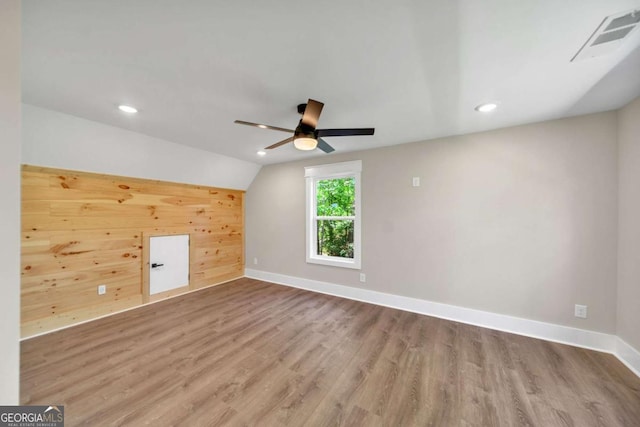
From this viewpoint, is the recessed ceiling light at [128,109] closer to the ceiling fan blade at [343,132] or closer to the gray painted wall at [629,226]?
the ceiling fan blade at [343,132]

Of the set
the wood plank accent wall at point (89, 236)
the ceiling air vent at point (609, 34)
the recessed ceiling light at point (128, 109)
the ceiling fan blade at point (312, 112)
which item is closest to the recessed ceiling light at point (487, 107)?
the ceiling air vent at point (609, 34)

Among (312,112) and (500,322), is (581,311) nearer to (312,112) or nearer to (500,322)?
(500,322)

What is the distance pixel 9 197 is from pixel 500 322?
13.0ft

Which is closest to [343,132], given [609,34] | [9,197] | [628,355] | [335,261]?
[609,34]

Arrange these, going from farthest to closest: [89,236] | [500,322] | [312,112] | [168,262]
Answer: [168,262], [89,236], [500,322], [312,112]

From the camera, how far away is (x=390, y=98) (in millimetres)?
2016

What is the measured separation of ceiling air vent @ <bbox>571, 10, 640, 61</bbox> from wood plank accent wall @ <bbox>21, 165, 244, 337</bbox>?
472cm

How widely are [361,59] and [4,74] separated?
1663 millimetres

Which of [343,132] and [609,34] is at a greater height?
[609,34]

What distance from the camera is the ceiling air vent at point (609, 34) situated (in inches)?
46.4

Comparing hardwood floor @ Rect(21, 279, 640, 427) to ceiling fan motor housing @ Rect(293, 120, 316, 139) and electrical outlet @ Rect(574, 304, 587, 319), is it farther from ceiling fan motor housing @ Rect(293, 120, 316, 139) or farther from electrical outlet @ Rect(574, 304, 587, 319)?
ceiling fan motor housing @ Rect(293, 120, 316, 139)

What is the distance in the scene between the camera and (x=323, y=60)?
4.99ft

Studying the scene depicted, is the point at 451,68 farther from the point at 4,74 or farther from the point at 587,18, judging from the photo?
the point at 4,74

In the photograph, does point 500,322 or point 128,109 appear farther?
point 500,322
